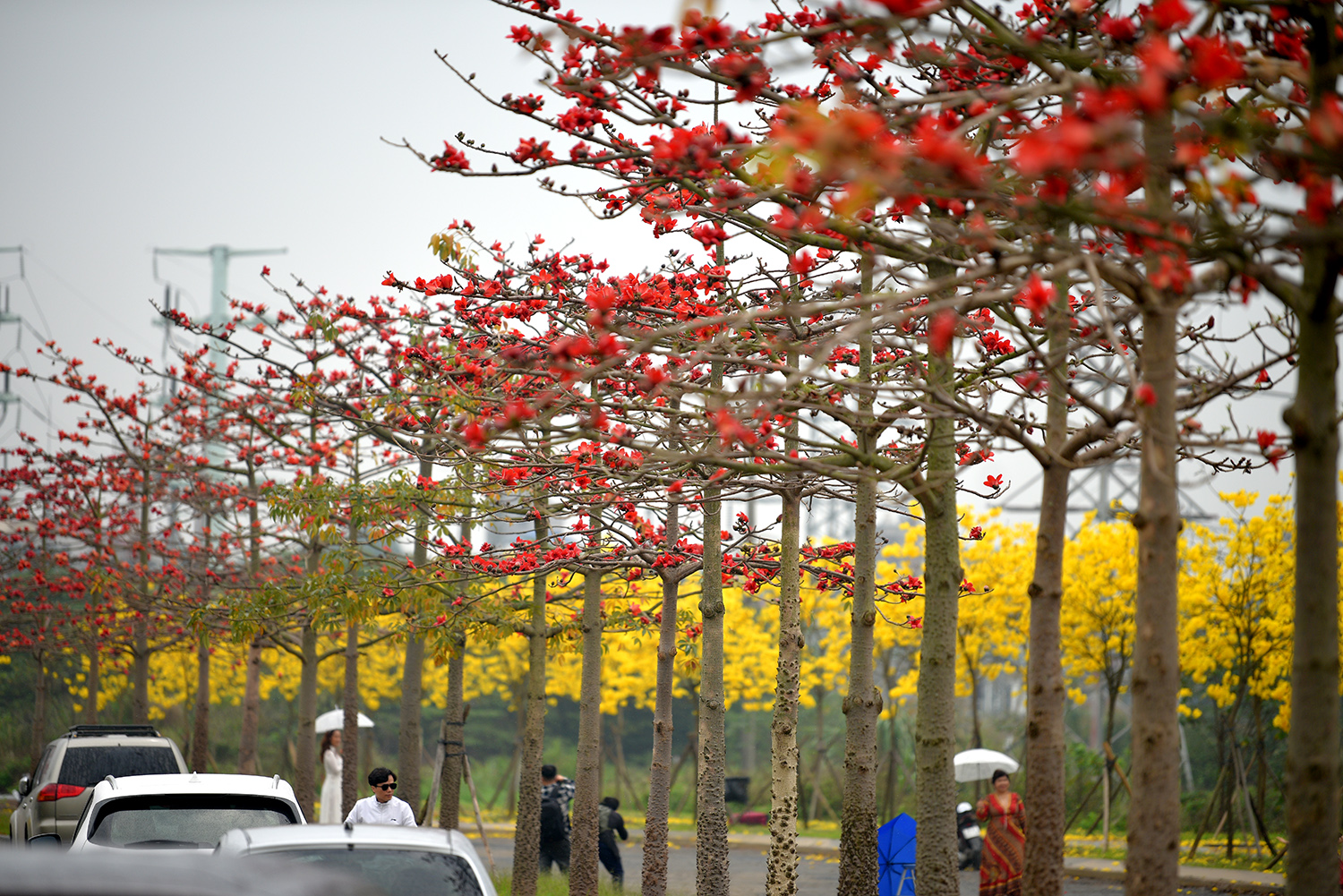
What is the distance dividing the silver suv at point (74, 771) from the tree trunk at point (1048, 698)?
11.1 metres

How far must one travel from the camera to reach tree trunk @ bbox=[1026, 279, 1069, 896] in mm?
6207

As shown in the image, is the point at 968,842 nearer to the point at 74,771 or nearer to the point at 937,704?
the point at 74,771

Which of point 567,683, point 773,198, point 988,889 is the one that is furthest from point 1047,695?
point 567,683

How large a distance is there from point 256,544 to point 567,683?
14.5 m

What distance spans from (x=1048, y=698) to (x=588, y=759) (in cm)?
742

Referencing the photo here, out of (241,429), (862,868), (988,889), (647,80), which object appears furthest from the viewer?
(241,429)

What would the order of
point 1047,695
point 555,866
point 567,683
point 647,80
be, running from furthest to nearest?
point 567,683 < point 555,866 < point 647,80 < point 1047,695

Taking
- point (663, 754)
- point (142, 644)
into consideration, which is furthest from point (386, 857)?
point (142, 644)

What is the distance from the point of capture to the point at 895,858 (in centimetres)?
1134

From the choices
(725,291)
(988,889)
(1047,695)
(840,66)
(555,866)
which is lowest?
(555,866)

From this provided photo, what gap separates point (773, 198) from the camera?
6406 mm

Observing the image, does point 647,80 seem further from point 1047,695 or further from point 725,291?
point 1047,695

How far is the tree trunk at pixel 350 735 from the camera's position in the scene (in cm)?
1659

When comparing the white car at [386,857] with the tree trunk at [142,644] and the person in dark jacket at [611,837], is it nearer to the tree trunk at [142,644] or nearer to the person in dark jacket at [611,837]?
the person in dark jacket at [611,837]
